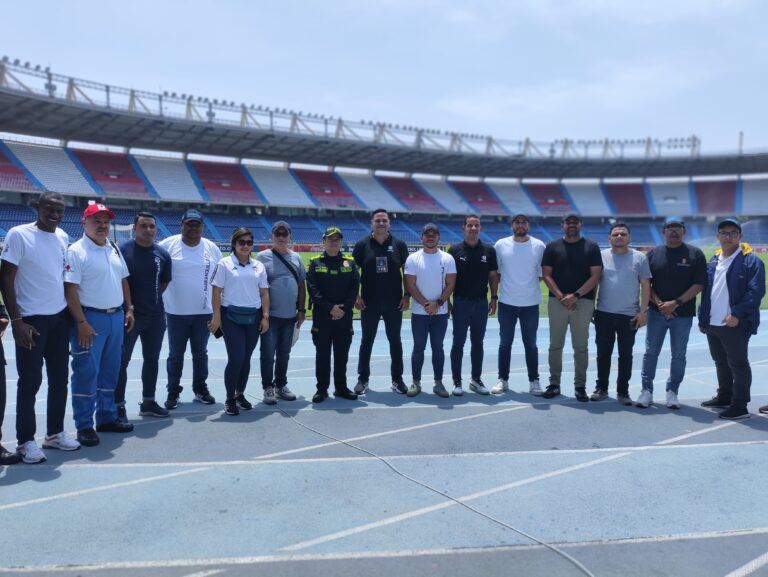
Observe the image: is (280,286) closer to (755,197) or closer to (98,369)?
(98,369)

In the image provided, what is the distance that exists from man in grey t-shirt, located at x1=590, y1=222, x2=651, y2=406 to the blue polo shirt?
4432 mm

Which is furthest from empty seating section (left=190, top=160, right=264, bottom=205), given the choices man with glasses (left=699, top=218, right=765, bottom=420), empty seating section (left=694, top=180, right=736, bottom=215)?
empty seating section (left=694, top=180, right=736, bottom=215)

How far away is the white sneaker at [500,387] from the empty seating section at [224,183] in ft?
110

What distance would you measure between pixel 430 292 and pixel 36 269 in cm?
358

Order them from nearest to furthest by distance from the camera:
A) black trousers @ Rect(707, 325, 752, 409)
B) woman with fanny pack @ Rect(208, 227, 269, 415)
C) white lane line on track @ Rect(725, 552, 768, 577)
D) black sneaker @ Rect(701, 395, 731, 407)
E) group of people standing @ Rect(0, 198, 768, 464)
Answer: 1. white lane line on track @ Rect(725, 552, 768, 577)
2. group of people standing @ Rect(0, 198, 768, 464)
3. black trousers @ Rect(707, 325, 752, 409)
4. woman with fanny pack @ Rect(208, 227, 269, 415)
5. black sneaker @ Rect(701, 395, 731, 407)

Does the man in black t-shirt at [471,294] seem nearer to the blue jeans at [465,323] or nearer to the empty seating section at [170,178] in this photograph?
the blue jeans at [465,323]

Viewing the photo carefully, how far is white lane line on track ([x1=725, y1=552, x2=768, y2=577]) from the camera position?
8.15ft

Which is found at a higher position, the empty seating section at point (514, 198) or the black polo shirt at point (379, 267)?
the empty seating section at point (514, 198)

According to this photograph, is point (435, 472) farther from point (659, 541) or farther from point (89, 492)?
point (89, 492)

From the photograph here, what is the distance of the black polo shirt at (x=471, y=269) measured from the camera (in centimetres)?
579

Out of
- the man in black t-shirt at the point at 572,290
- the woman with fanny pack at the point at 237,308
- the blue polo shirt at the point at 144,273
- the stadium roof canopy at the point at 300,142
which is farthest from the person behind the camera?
the stadium roof canopy at the point at 300,142

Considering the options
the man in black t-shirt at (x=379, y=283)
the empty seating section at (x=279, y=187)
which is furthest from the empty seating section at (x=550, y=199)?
the man in black t-shirt at (x=379, y=283)

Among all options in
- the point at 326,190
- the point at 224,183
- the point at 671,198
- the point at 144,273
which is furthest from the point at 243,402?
the point at 671,198

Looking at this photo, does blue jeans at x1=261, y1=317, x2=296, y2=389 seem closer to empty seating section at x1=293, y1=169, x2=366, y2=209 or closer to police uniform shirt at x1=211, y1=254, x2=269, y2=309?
police uniform shirt at x1=211, y1=254, x2=269, y2=309
